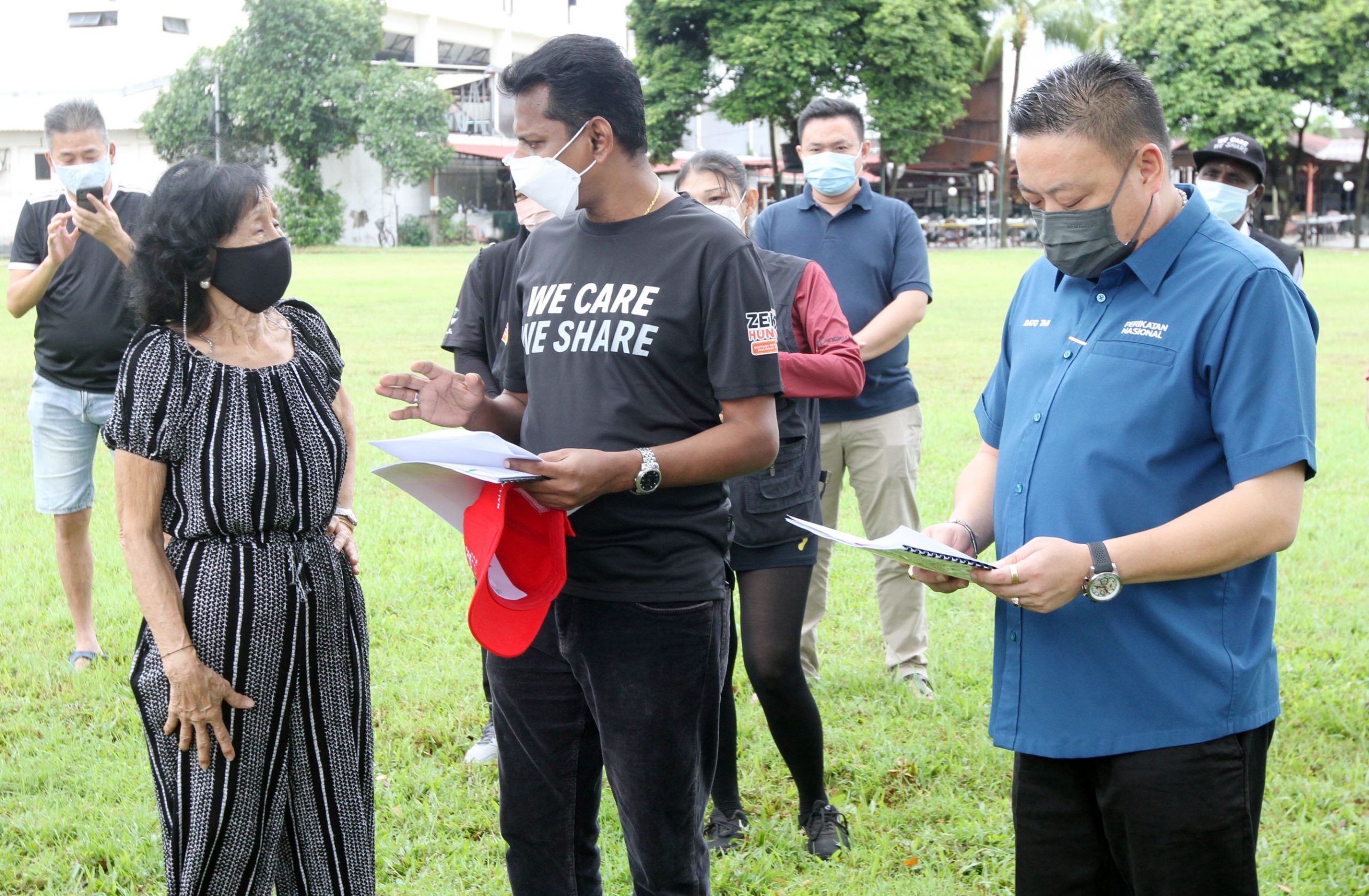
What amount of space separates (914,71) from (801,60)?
4.50 m

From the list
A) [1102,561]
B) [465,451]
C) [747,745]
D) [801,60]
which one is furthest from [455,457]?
[801,60]

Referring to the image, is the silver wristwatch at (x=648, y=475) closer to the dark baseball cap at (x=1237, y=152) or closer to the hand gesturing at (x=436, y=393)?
the hand gesturing at (x=436, y=393)

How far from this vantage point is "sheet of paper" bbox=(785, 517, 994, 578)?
2033 millimetres

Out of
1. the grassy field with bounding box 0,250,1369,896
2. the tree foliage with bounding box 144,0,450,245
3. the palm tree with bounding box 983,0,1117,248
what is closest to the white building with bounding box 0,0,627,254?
the tree foliage with bounding box 144,0,450,245

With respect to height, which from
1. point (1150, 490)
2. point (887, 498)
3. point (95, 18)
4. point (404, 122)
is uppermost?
point (95, 18)

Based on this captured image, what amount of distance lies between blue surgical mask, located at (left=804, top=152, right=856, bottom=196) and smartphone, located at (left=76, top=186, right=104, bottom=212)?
110 inches

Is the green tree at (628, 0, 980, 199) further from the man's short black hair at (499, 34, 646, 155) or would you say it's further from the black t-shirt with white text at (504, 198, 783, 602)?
the black t-shirt with white text at (504, 198, 783, 602)

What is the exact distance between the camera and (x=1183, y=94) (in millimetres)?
43906

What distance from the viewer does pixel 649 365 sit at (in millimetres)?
2492

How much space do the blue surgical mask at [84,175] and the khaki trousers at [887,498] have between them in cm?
322

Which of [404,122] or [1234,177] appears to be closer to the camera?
[1234,177]

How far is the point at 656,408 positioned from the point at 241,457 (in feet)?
3.10

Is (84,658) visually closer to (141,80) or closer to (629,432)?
(629,432)

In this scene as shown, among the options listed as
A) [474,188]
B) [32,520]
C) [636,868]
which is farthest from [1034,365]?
[474,188]
